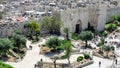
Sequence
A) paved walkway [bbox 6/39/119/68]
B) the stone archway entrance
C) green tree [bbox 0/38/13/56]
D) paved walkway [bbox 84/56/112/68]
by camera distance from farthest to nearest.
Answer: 1. the stone archway entrance
2. paved walkway [bbox 84/56/112/68]
3. green tree [bbox 0/38/13/56]
4. paved walkway [bbox 6/39/119/68]

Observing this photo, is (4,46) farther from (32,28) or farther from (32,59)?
(32,28)

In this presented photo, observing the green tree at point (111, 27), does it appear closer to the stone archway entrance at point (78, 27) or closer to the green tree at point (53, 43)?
the stone archway entrance at point (78, 27)

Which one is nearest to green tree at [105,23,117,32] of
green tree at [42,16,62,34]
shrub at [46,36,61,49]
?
green tree at [42,16,62,34]

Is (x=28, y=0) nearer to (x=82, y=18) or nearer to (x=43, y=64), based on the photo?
(x=82, y=18)

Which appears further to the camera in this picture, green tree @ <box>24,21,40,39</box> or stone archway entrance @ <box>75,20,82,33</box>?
stone archway entrance @ <box>75,20,82,33</box>

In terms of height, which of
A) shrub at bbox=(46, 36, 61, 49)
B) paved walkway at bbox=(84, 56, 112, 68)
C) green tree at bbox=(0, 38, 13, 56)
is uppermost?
green tree at bbox=(0, 38, 13, 56)

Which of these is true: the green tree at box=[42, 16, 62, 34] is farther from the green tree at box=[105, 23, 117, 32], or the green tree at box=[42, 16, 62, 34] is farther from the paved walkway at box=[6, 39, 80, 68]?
the green tree at box=[105, 23, 117, 32]

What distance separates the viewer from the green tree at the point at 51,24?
4978 cm

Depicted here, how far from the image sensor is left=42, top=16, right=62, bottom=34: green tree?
49.8 meters

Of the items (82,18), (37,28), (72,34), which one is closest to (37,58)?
(37,28)

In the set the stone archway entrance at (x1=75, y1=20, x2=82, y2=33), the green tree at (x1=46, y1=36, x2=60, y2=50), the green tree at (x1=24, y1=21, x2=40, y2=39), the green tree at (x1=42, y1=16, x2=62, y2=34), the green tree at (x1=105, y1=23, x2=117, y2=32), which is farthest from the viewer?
the green tree at (x1=105, y1=23, x2=117, y2=32)

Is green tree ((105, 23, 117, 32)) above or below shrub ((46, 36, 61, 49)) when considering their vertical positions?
below

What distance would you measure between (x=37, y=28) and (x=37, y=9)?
34.2ft

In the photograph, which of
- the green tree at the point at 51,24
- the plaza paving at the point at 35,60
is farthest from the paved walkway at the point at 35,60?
the green tree at the point at 51,24
